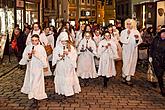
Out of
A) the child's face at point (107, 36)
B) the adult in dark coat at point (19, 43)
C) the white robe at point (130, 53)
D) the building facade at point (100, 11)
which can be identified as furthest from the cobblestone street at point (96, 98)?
the building facade at point (100, 11)

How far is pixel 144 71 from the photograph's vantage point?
48.2ft

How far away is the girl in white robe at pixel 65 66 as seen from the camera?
954 centimetres

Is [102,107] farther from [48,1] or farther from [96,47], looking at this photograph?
[48,1]

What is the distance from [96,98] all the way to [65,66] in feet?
4.12

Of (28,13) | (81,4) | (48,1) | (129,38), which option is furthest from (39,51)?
(81,4)

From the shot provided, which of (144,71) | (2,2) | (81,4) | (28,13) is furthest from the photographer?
(81,4)

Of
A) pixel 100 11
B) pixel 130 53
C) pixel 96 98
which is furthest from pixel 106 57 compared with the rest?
pixel 100 11

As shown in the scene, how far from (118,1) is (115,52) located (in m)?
27.6

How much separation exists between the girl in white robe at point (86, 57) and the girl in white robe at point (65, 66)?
183 cm

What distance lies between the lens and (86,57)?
11633mm

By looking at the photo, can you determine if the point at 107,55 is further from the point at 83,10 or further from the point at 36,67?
the point at 83,10

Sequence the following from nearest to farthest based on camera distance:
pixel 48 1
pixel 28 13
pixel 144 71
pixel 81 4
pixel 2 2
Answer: pixel 144 71, pixel 2 2, pixel 28 13, pixel 48 1, pixel 81 4

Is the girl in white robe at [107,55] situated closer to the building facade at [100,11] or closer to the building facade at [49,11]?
the building facade at [49,11]

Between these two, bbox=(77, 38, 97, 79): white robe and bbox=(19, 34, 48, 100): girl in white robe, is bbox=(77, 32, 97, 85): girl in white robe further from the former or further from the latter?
bbox=(19, 34, 48, 100): girl in white robe
